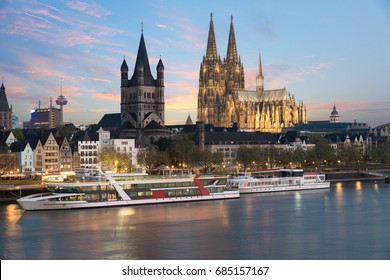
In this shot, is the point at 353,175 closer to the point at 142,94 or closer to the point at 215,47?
the point at 142,94

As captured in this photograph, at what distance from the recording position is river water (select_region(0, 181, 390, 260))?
23.0 metres

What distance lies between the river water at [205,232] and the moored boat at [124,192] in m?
0.99

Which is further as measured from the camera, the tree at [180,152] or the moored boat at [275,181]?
the tree at [180,152]

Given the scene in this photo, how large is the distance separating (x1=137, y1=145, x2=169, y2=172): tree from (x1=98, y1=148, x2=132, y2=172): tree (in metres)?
2.32

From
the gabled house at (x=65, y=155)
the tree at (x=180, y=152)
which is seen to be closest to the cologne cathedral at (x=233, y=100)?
the tree at (x=180, y=152)

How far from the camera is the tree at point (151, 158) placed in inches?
2280

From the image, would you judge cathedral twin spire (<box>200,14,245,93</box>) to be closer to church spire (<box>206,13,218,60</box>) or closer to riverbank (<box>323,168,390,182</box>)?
church spire (<box>206,13,218,60</box>)

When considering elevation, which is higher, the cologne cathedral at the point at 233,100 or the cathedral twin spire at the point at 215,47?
the cathedral twin spire at the point at 215,47

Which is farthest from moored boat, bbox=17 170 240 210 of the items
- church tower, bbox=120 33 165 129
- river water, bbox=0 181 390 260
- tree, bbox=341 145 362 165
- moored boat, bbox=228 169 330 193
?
tree, bbox=341 145 362 165

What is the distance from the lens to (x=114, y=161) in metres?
55.2

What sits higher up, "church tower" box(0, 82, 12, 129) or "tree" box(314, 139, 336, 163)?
"church tower" box(0, 82, 12, 129)

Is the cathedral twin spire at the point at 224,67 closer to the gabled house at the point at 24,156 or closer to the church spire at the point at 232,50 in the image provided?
the church spire at the point at 232,50

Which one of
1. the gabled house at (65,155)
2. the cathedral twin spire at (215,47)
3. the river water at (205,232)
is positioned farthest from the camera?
the cathedral twin spire at (215,47)

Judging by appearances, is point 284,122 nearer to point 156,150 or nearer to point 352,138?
point 352,138
